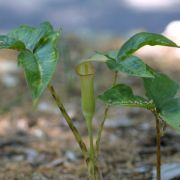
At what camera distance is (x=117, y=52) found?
142 centimetres

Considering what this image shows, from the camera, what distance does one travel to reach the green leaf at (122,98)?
1318 millimetres

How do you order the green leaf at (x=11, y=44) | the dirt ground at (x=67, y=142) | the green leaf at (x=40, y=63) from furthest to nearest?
the dirt ground at (x=67, y=142) → the green leaf at (x=11, y=44) → the green leaf at (x=40, y=63)

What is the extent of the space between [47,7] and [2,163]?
2072 millimetres

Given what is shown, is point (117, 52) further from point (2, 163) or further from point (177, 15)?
point (177, 15)

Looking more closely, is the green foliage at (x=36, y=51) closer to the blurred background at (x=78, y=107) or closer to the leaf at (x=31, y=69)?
the leaf at (x=31, y=69)

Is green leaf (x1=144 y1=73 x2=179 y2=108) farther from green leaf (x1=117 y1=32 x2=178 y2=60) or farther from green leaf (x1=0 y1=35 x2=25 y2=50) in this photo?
green leaf (x1=0 y1=35 x2=25 y2=50)

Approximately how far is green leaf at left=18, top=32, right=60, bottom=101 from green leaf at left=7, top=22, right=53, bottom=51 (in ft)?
0.10

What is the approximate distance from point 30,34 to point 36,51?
0.10 m

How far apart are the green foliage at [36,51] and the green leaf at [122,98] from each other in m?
0.14

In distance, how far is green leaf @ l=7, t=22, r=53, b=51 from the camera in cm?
140

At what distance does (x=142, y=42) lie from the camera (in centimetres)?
134

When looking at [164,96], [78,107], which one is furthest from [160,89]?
[78,107]

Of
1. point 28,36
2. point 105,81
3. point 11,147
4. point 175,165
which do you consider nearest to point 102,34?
point 105,81

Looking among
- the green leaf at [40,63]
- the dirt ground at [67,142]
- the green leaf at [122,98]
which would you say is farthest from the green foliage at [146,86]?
the dirt ground at [67,142]
